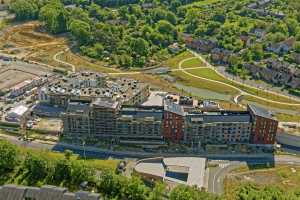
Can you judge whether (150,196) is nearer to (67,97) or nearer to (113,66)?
(67,97)

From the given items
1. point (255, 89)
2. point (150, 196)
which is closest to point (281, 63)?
point (255, 89)

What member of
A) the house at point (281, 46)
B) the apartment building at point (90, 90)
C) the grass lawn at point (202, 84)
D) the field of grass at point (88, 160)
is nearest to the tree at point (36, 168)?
the field of grass at point (88, 160)

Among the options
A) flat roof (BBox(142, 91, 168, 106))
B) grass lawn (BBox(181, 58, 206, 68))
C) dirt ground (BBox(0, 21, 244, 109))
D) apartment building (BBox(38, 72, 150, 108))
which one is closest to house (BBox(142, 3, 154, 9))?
dirt ground (BBox(0, 21, 244, 109))

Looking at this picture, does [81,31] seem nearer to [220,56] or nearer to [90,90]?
[220,56]

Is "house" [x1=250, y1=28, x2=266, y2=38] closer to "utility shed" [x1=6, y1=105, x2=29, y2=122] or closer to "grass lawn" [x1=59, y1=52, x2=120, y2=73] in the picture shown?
"grass lawn" [x1=59, y1=52, x2=120, y2=73]

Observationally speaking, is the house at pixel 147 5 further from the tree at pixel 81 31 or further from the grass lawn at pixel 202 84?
the grass lawn at pixel 202 84
